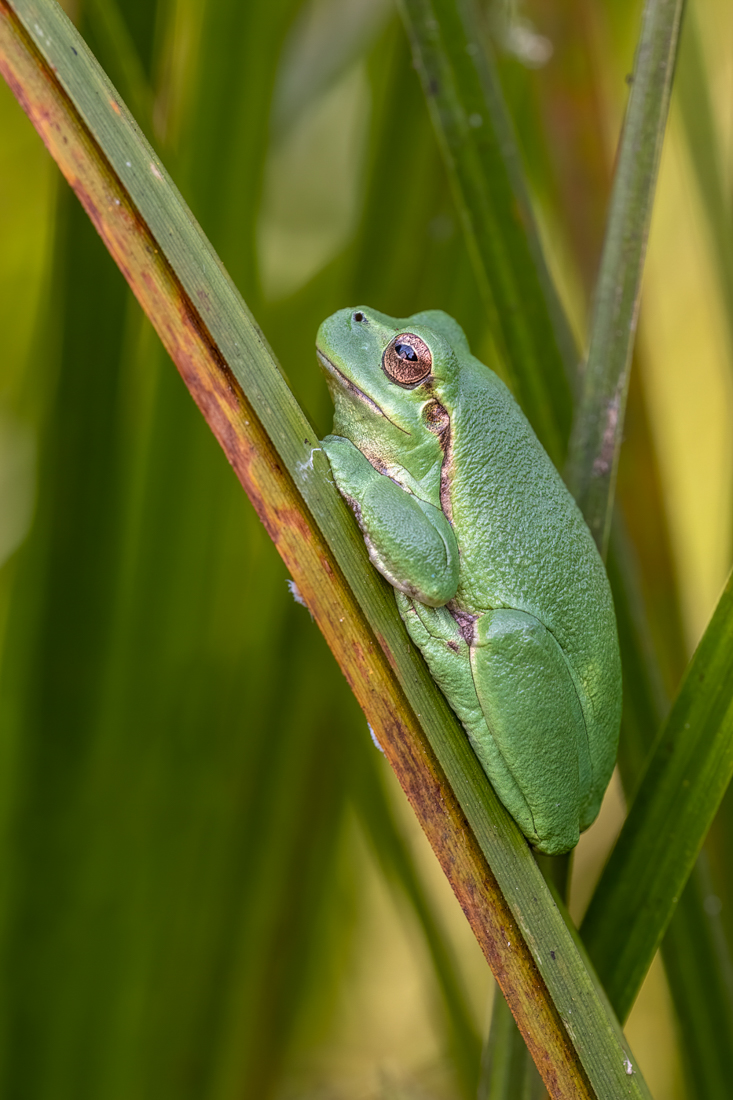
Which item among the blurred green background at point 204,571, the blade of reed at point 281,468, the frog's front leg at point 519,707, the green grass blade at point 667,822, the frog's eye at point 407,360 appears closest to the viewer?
the blade of reed at point 281,468

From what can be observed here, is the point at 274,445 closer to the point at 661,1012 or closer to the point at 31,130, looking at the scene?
the point at 31,130

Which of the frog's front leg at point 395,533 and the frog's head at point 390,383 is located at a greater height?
the frog's head at point 390,383

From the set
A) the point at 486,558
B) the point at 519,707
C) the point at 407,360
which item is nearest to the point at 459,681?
the point at 519,707

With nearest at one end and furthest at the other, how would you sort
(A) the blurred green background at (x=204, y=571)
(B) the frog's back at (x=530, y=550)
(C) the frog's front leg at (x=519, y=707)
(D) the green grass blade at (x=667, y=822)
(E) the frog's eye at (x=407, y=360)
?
(D) the green grass blade at (x=667, y=822) → (C) the frog's front leg at (x=519, y=707) → (B) the frog's back at (x=530, y=550) → (E) the frog's eye at (x=407, y=360) → (A) the blurred green background at (x=204, y=571)

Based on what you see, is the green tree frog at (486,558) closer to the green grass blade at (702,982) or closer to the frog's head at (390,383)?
the frog's head at (390,383)

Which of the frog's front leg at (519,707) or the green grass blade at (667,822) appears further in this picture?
the frog's front leg at (519,707)

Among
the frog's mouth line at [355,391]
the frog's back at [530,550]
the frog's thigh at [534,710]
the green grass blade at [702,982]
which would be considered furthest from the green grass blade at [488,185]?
the green grass blade at [702,982]

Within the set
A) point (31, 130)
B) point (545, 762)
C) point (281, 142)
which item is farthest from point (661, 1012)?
point (31, 130)

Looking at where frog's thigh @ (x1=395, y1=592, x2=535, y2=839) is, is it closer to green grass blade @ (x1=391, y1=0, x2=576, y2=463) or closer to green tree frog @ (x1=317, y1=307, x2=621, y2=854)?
green tree frog @ (x1=317, y1=307, x2=621, y2=854)
